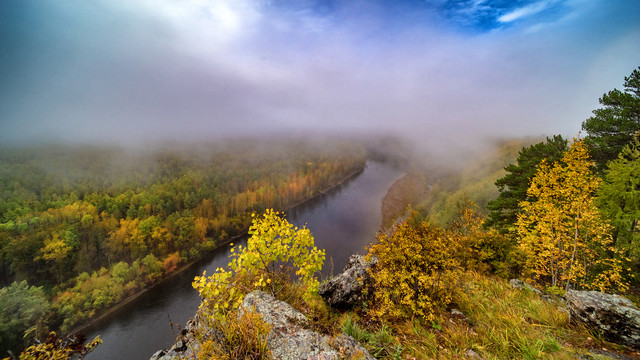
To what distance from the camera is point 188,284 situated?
64.1 m

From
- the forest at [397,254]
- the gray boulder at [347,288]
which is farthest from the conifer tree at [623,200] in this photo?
the gray boulder at [347,288]

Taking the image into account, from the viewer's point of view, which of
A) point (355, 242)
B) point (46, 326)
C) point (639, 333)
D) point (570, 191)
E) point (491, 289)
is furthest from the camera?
point (355, 242)

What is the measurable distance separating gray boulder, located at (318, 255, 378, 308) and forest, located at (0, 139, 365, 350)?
58.6 meters

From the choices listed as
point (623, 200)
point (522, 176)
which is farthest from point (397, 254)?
point (522, 176)

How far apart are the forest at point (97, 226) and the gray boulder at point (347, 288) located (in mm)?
58614

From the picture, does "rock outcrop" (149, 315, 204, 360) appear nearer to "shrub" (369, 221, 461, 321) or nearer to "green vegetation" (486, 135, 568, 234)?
"shrub" (369, 221, 461, 321)

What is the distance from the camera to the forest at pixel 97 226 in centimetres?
5322

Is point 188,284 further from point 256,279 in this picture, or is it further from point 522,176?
point 522,176

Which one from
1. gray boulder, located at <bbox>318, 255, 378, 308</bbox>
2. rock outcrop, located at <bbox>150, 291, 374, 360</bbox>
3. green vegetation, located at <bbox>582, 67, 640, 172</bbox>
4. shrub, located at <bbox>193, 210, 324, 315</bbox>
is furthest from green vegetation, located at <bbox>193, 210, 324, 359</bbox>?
green vegetation, located at <bbox>582, 67, 640, 172</bbox>

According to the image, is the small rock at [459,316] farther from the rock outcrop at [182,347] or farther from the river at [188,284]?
the rock outcrop at [182,347]

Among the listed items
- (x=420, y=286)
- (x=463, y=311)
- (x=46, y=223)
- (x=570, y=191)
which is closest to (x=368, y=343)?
(x=420, y=286)

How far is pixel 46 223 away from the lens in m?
75.7

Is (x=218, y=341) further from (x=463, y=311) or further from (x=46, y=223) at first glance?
(x=46, y=223)

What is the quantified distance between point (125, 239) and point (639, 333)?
98.2 m
